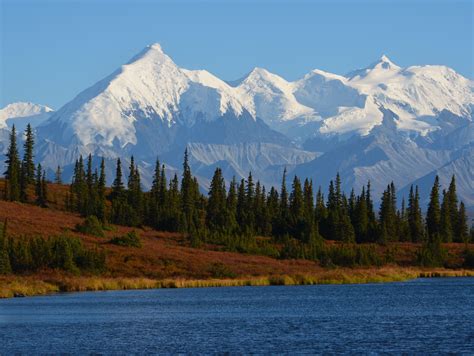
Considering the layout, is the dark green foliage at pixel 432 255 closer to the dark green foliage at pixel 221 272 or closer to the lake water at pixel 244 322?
the dark green foliage at pixel 221 272

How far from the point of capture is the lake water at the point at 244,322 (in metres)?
69.2

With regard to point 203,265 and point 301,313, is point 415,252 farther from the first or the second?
point 301,313

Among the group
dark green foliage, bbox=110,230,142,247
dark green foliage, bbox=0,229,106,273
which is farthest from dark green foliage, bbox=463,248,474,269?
dark green foliage, bbox=0,229,106,273

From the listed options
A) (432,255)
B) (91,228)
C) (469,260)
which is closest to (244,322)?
(91,228)

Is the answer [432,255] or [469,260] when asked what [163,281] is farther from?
[469,260]

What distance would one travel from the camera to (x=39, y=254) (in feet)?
430

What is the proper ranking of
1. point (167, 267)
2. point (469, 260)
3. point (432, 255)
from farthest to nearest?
Answer: point (469, 260)
point (432, 255)
point (167, 267)

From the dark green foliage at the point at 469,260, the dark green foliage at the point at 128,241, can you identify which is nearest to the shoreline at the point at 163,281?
the dark green foliage at the point at 128,241

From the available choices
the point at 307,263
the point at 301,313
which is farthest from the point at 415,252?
the point at 301,313

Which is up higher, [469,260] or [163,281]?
[469,260]

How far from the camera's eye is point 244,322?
85.8 meters

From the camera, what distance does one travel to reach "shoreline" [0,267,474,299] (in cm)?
12081

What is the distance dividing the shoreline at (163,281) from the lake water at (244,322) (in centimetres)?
259

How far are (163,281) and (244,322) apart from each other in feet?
161
